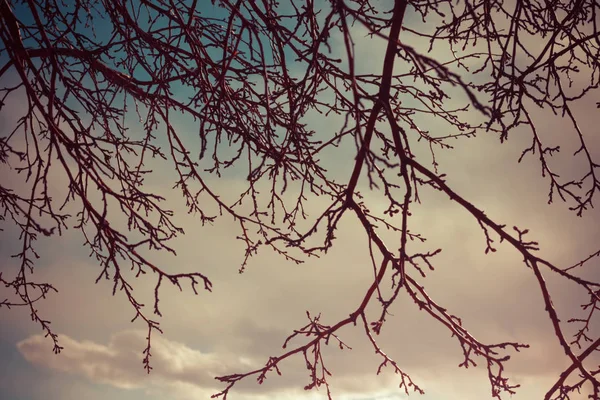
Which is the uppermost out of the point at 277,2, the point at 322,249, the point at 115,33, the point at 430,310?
the point at 277,2

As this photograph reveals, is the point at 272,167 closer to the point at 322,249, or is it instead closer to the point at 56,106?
the point at 322,249

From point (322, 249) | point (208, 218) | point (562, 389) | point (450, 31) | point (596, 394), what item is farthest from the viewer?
point (208, 218)

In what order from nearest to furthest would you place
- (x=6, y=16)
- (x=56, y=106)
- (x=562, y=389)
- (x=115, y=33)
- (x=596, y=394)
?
1. (x=596, y=394)
2. (x=562, y=389)
3. (x=6, y=16)
4. (x=56, y=106)
5. (x=115, y=33)

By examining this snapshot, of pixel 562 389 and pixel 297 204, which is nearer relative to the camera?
pixel 562 389

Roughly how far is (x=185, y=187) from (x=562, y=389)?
10.9 feet

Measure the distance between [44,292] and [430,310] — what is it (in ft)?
12.1

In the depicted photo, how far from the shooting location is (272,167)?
3516mm

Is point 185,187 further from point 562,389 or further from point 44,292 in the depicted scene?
point 562,389

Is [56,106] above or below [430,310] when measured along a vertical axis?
above

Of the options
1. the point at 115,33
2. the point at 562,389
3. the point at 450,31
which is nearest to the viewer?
the point at 562,389

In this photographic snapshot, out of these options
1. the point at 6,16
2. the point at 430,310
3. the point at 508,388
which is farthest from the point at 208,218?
the point at 508,388

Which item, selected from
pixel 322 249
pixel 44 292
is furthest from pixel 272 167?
pixel 44 292

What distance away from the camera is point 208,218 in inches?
171

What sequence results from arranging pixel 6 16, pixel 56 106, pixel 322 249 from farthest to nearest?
pixel 56 106
pixel 6 16
pixel 322 249
